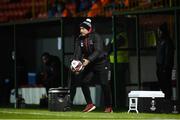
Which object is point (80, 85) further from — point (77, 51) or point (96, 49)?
point (96, 49)

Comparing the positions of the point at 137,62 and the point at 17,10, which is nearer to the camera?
the point at 137,62

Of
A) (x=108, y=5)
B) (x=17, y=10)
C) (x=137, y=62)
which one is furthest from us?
(x=17, y=10)

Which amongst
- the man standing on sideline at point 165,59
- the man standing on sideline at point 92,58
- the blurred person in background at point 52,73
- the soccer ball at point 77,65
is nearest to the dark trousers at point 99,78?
the man standing on sideline at point 92,58

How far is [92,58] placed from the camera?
15.6 meters

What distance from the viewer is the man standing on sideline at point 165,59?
683 inches

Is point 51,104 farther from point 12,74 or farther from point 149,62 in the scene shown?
point 12,74

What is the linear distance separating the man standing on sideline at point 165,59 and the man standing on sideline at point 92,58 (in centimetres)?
209

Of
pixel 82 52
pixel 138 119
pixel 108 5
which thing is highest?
pixel 108 5

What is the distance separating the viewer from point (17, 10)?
26625 millimetres

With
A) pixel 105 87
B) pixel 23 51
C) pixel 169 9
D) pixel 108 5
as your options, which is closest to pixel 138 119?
pixel 105 87

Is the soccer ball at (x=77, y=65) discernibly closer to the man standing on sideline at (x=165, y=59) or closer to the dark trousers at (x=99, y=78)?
the dark trousers at (x=99, y=78)

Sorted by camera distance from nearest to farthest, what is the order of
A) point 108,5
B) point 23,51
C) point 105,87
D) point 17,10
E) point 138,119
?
point 138,119, point 105,87, point 108,5, point 23,51, point 17,10

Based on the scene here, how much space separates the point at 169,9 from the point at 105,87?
90.6 inches

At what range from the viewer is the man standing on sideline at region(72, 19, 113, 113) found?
613 inches
